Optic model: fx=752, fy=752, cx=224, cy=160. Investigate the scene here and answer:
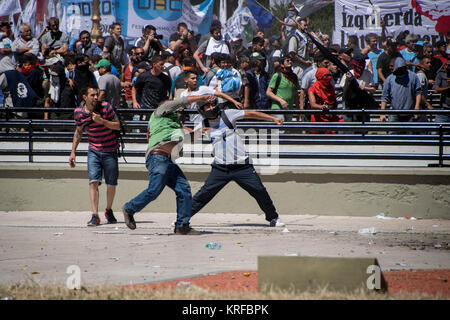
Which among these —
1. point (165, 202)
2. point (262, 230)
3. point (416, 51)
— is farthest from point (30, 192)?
point (416, 51)

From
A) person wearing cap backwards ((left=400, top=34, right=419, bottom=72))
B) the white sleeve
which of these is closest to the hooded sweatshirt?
person wearing cap backwards ((left=400, top=34, right=419, bottom=72))

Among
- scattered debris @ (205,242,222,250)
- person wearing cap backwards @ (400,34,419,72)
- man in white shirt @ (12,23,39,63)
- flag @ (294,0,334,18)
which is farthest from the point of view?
flag @ (294,0,334,18)

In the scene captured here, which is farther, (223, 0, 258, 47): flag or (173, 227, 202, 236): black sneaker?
(223, 0, 258, 47): flag

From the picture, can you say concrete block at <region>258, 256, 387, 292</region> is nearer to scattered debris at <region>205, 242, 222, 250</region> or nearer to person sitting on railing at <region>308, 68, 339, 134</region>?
scattered debris at <region>205, 242, 222, 250</region>

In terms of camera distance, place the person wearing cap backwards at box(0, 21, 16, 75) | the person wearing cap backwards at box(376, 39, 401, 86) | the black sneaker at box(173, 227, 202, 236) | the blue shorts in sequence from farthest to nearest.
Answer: the person wearing cap backwards at box(376, 39, 401, 86)
the person wearing cap backwards at box(0, 21, 16, 75)
the blue shorts
the black sneaker at box(173, 227, 202, 236)

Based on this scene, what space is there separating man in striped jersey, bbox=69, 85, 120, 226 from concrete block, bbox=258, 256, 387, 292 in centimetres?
515

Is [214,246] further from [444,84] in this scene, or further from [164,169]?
[444,84]

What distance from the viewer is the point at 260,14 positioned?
17188mm

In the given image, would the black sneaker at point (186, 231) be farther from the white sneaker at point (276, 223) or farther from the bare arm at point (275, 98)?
the bare arm at point (275, 98)

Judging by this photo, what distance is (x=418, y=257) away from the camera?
814 cm

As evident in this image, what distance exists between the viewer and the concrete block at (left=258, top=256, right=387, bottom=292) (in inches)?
239

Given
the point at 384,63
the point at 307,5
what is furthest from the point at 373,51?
the point at 307,5

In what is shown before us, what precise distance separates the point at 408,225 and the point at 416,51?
6454mm
